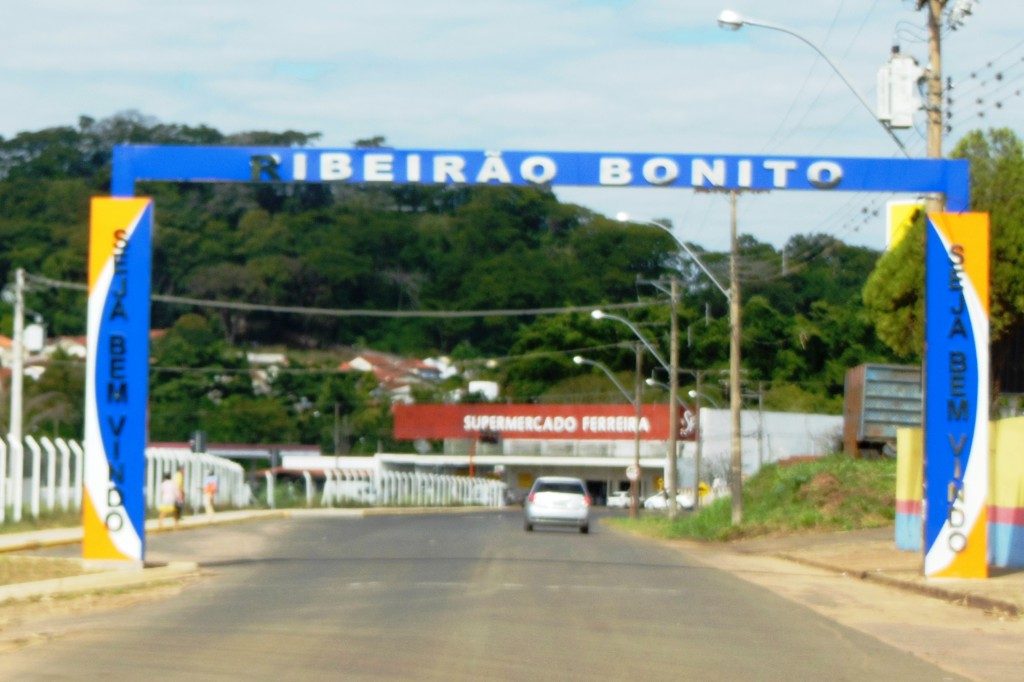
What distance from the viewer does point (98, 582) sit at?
1884cm

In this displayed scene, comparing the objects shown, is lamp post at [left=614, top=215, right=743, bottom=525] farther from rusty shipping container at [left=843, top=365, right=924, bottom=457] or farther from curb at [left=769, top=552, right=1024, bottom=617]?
curb at [left=769, top=552, right=1024, bottom=617]

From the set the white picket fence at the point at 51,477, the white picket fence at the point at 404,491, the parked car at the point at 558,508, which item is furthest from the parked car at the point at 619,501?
the parked car at the point at 558,508

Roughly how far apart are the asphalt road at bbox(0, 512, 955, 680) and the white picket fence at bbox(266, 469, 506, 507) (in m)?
36.3

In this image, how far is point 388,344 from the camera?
131m

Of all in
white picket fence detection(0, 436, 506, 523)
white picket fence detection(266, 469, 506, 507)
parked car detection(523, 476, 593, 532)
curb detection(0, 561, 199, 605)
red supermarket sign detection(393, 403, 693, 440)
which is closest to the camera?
curb detection(0, 561, 199, 605)

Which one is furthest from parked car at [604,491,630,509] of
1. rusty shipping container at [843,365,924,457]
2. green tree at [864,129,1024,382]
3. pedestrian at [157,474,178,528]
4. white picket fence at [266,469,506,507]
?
green tree at [864,129,1024,382]

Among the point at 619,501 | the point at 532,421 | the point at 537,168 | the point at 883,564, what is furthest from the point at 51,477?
the point at 619,501

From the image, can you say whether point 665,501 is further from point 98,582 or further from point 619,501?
point 98,582

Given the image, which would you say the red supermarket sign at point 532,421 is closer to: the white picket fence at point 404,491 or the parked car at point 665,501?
the white picket fence at point 404,491

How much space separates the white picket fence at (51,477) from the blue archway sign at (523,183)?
467 centimetres

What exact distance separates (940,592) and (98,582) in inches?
384

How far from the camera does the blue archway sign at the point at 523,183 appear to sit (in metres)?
20.1

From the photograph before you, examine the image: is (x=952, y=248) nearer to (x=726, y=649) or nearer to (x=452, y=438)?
(x=726, y=649)

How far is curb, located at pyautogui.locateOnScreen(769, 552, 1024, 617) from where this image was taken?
55.2 ft
